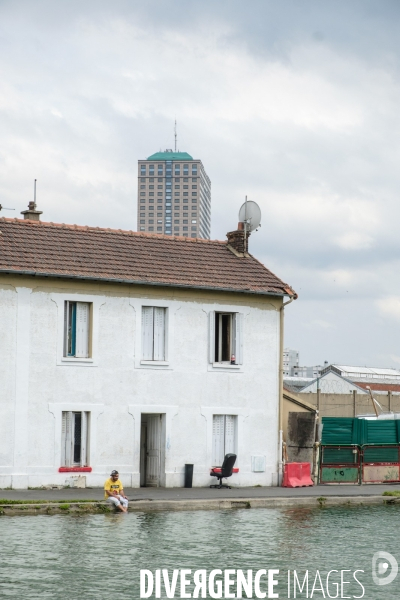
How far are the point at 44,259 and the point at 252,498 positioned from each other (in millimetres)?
9329

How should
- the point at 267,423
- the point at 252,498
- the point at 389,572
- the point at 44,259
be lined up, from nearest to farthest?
1. the point at 389,572
2. the point at 252,498
3. the point at 44,259
4. the point at 267,423

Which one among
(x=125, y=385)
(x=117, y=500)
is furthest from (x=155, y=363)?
(x=117, y=500)

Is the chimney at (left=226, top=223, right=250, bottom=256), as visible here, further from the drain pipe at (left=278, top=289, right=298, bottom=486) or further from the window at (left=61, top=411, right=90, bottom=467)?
the window at (left=61, top=411, right=90, bottom=467)

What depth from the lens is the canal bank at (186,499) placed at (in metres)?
24.5

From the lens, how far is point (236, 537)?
2127 cm

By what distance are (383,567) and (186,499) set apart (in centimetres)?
911

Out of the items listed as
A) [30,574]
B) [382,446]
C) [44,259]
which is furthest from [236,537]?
[382,446]

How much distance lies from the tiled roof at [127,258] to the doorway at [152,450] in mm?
4450

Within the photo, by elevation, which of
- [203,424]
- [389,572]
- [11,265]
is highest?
[11,265]

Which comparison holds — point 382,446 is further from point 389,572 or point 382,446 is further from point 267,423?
point 389,572

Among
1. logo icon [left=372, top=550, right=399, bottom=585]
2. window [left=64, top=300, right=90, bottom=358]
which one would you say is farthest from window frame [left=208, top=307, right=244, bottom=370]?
logo icon [left=372, top=550, right=399, bottom=585]

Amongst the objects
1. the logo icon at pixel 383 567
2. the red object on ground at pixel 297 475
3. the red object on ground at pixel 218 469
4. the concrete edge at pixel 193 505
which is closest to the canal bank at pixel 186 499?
the concrete edge at pixel 193 505

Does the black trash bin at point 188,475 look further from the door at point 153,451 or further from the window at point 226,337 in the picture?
the window at point 226,337

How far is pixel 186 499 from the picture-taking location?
2666 cm
